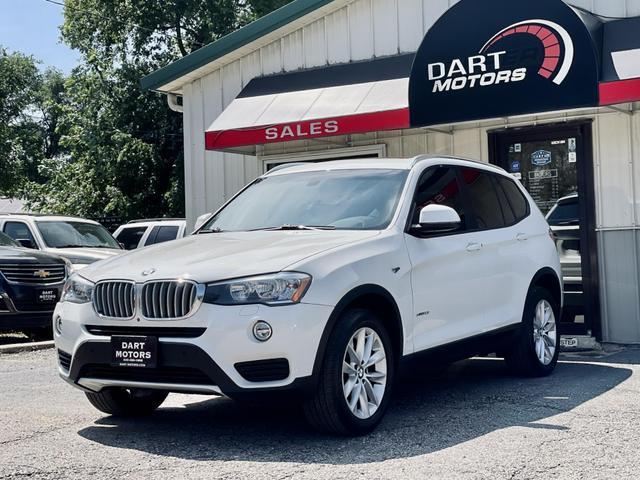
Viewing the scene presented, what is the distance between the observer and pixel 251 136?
39.4ft

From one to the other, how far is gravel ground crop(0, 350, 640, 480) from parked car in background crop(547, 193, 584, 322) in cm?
317

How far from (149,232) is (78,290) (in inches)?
492

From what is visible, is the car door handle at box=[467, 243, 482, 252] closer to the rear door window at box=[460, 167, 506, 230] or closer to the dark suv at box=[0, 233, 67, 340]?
the rear door window at box=[460, 167, 506, 230]

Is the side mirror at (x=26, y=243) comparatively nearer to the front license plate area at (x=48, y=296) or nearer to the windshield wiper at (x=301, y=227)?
the front license plate area at (x=48, y=296)

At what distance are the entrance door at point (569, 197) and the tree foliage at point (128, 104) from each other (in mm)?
20777

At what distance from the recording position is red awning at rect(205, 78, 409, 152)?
1112 centimetres

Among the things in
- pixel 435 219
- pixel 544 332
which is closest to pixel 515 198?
pixel 544 332

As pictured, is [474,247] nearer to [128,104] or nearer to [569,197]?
[569,197]

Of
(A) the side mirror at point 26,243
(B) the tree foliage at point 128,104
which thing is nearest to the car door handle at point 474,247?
(A) the side mirror at point 26,243

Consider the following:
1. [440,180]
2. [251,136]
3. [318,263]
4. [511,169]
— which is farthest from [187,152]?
[318,263]

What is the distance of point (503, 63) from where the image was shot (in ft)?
33.5

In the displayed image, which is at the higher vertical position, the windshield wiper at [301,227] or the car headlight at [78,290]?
the windshield wiper at [301,227]

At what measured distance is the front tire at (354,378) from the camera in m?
5.33

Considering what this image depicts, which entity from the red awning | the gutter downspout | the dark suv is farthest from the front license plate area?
the gutter downspout
